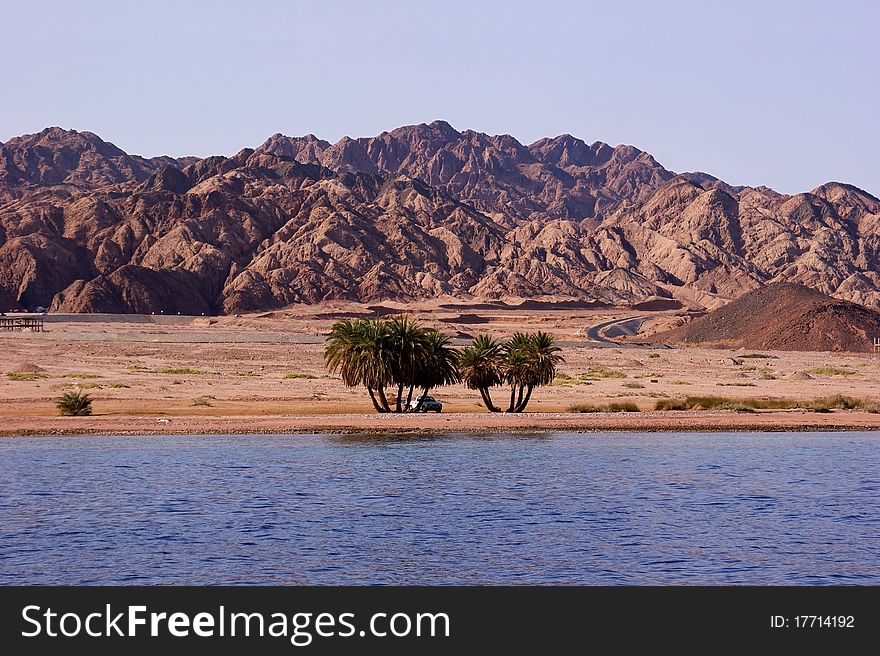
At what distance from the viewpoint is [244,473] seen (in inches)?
1656

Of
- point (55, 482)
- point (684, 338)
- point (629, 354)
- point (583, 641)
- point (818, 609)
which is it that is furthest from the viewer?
point (684, 338)

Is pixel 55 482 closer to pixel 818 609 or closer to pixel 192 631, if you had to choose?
pixel 192 631

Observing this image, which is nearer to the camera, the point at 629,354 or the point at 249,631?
the point at 249,631

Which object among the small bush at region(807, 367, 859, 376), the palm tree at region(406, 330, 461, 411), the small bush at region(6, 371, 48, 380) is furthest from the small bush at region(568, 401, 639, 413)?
the small bush at region(807, 367, 859, 376)

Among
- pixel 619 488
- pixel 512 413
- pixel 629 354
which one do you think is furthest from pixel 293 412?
pixel 629 354

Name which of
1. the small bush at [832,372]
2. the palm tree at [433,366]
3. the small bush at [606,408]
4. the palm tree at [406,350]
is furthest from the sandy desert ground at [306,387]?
the palm tree at [406,350]

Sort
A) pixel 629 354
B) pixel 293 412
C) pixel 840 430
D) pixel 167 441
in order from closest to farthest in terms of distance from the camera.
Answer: pixel 167 441 → pixel 840 430 → pixel 293 412 → pixel 629 354

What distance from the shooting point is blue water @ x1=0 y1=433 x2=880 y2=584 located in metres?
26.4

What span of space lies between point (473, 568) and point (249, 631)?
7.85 metres

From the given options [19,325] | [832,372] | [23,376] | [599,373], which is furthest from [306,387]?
[19,325]

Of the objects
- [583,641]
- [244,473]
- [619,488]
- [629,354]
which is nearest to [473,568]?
[583,641]

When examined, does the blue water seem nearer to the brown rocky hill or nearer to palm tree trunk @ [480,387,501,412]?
palm tree trunk @ [480,387,501,412]

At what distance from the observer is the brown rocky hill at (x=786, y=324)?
151m

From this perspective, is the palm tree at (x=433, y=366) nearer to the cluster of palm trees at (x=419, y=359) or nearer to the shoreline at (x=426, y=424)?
the cluster of palm trees at (x=419, y=359)
